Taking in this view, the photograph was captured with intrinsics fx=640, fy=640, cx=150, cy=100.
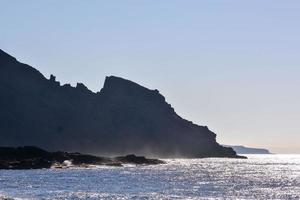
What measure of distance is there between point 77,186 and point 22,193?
61.9 feet

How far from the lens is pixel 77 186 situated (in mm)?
109750

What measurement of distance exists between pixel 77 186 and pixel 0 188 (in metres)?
13.8

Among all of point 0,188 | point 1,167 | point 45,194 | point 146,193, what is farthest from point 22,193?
point 1,167

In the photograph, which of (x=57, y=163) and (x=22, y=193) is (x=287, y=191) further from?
(x=57, y=163)

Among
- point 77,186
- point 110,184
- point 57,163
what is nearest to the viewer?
point 77,186

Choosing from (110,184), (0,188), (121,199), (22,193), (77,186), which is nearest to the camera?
(121,199)

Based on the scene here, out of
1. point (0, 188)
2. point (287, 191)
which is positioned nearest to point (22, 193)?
point (0, 188)

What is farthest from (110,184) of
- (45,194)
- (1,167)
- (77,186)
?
(1,167)

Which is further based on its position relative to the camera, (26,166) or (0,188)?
(26,166)

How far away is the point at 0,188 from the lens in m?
102

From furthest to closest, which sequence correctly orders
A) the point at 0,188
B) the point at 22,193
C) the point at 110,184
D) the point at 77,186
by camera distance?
the point at 110,184 < the point at 77,186 < the point at 0,188 < the point at 22,193

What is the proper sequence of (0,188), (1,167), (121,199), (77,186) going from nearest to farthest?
(121,199) < (0,188) < (77,186) < (1,167)

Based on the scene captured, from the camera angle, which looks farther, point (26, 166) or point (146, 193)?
point (26, 166)

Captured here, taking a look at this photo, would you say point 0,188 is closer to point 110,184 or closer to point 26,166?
point 110,184
